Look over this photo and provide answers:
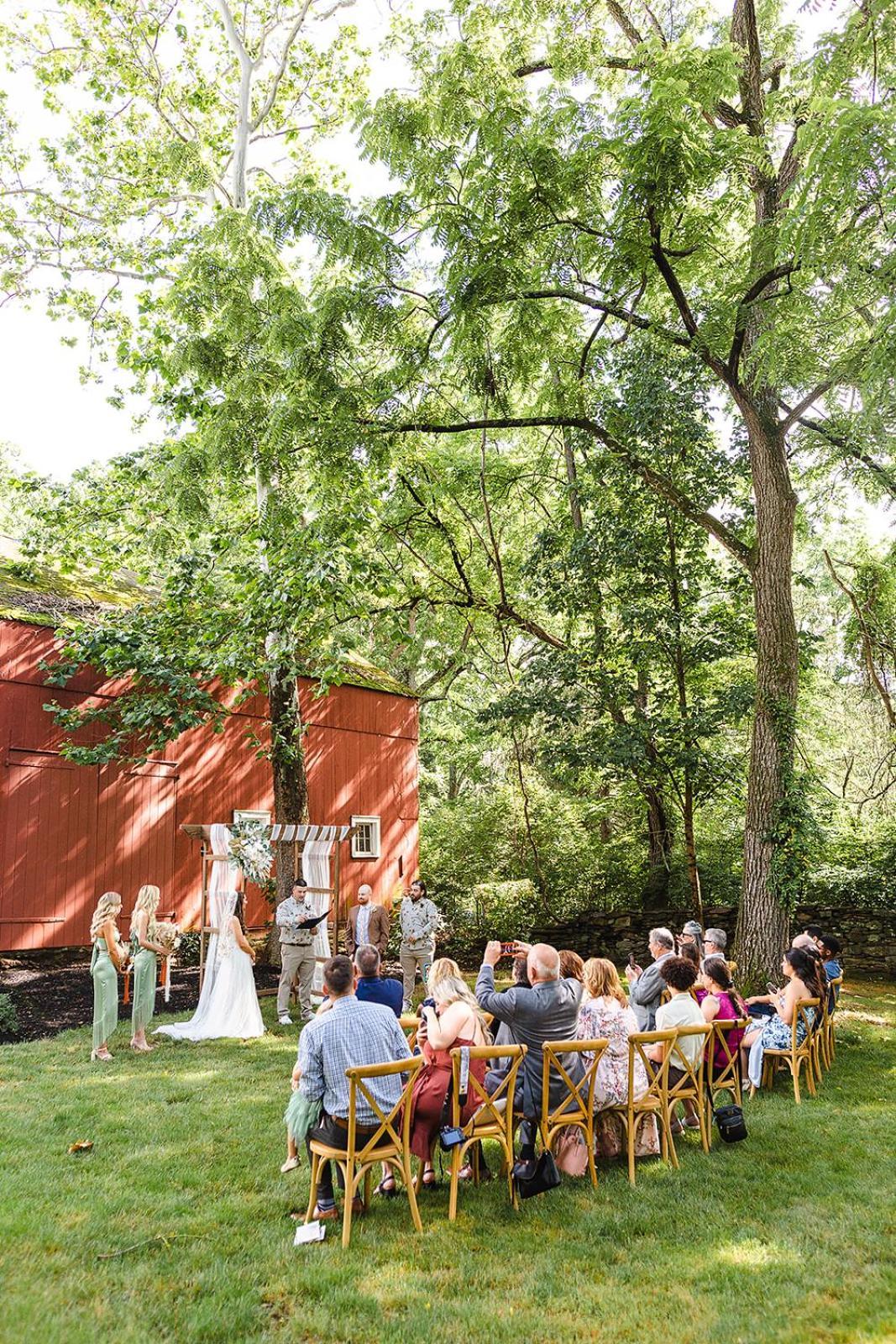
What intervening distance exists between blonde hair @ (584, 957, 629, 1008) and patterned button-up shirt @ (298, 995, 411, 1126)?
169 centimetres

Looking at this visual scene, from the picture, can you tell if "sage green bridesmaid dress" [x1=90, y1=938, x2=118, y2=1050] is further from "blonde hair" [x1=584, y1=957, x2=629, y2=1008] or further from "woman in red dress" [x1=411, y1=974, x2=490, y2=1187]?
"blonde hair" [x1=584, y1=957, x2=629, y2=1008]

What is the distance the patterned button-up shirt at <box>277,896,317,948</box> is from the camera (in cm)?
1054

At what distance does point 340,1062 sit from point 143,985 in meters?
5.02

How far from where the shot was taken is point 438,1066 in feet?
16.8

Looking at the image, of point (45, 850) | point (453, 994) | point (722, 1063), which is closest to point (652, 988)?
point (722, 1063)

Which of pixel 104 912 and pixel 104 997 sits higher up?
pixel 104 912

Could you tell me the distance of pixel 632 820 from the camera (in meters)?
17.9

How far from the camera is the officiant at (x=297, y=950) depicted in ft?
34.6

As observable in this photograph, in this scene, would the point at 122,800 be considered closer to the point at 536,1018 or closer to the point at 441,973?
the point at 441,973

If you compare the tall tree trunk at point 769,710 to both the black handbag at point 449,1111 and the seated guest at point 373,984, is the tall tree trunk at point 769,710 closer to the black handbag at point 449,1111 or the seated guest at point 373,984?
the seated guest at point 373,984

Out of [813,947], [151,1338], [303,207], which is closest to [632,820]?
[813,947]

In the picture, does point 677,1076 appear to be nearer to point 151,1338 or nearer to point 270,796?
point 151,1338

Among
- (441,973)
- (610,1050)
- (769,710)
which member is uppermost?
(769,710)

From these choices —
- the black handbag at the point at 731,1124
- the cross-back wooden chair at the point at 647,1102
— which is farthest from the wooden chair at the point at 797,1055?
the cross-back wooden chair at the point at 647,1102
